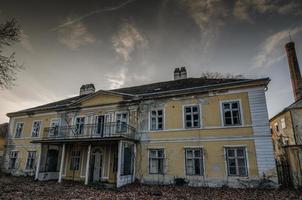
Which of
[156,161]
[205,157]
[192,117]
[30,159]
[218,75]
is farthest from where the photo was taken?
[218,75]

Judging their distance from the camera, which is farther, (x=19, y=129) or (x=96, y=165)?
(x=19, y=129)

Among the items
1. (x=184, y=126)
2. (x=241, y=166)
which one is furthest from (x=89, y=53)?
(x=241, y=166)

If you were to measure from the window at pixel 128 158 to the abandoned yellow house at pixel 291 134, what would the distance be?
1015 cm

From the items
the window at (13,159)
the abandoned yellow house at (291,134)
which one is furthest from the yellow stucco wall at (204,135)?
the window at (13,159)

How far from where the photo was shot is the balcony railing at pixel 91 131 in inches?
620

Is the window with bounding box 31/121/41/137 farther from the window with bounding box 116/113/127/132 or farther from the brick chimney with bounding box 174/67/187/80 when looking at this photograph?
the brick chimney with bounding box 174/67/187/80

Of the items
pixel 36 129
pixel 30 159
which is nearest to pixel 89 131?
pixel 36 129

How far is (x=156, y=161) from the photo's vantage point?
573 inches

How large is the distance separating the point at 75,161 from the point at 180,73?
12.5 m

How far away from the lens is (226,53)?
495 inches

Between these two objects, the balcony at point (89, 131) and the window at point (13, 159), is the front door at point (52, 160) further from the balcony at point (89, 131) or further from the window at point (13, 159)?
the window at point (13, 159)

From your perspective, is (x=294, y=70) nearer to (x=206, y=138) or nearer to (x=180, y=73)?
(x=180, y=73)

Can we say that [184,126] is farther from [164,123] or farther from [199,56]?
[199,56]

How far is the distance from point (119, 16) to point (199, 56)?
569cm
